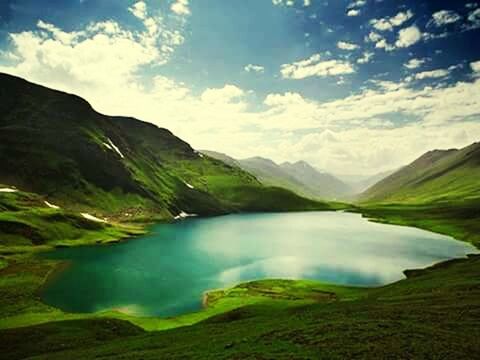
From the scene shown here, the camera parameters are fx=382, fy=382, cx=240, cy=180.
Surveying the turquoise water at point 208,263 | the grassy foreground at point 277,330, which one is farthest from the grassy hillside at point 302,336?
the turquoise water at point 208,263

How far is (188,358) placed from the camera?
103 feet

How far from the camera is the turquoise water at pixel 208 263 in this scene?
76.1 metres

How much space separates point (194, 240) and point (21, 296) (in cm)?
8570

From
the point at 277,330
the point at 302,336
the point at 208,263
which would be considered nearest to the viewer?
the point at 302,336

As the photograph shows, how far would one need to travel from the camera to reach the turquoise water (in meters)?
76.1

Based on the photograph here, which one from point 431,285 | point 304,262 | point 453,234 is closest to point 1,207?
point 304,262

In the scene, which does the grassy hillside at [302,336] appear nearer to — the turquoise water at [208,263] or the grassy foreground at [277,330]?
the grassy foreground at [277,330]

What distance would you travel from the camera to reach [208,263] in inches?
4318

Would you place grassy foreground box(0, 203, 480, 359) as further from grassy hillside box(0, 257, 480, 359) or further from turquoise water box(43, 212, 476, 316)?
turquoise water box(43, 212, 476, 316)

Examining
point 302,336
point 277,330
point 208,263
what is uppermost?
point 302,336

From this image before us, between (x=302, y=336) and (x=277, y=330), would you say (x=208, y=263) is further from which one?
(x=302, y=336)

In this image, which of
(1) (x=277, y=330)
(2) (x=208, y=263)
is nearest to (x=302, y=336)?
(1) (x=277, y=330)

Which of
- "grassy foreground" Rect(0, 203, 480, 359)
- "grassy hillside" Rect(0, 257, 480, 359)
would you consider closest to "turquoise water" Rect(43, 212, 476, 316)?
"grassy foreground" Rect(0, 203, 480, 359)

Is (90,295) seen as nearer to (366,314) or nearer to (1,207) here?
(366,314)
